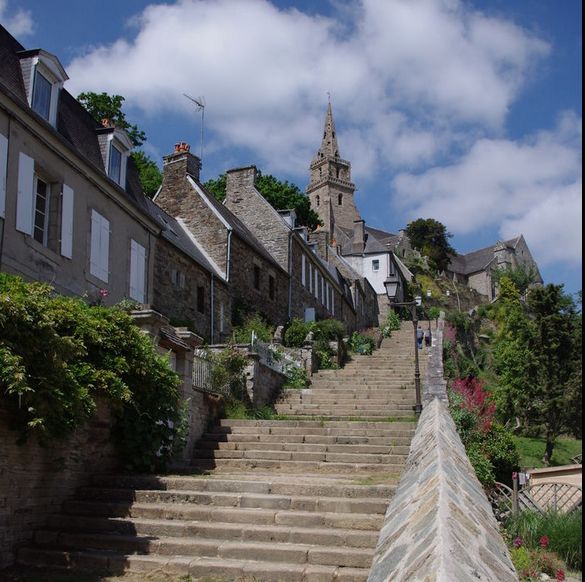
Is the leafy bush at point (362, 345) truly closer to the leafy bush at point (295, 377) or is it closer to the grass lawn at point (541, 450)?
the grass lawn at point (541, 450)

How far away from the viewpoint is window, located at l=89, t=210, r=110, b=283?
565 inches

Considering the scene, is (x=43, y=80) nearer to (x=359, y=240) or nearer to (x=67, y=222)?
(x=67, y=222)

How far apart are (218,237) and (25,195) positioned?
11.6 meters

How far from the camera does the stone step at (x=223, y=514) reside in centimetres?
668

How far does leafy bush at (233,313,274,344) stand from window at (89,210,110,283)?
21.9 ft

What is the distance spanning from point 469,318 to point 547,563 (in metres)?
44.5

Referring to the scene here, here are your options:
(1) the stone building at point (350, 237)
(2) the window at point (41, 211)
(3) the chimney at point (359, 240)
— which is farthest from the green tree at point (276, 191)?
(2) the window at point (41, 211)

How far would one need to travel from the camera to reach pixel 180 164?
25.1m

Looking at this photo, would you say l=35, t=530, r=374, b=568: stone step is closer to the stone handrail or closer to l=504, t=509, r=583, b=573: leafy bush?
the stone handrail

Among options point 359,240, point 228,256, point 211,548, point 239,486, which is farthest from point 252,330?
point 359,240

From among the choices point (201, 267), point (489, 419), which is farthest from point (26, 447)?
point (201, 267)

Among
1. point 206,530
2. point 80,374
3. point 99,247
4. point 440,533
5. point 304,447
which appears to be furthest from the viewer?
point 99,247

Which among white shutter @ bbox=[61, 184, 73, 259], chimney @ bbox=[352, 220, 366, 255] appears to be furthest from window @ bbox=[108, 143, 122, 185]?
chimney @ bbox=[352, 220, 366, 255]

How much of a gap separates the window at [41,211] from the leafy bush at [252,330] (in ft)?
28.6
